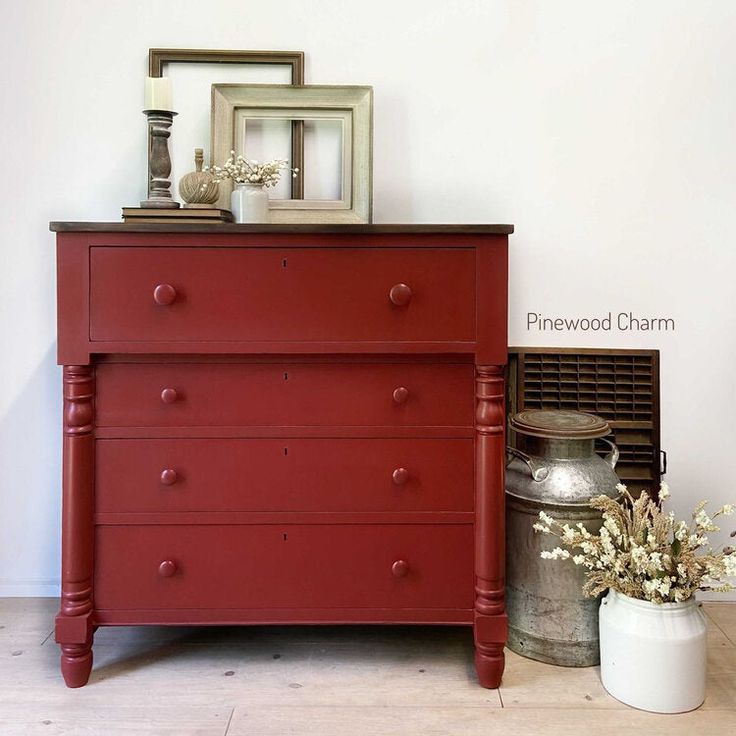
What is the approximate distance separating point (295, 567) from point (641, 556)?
33.2 inches

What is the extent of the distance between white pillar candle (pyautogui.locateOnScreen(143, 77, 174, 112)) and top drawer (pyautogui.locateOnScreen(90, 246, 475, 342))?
49 centimetres

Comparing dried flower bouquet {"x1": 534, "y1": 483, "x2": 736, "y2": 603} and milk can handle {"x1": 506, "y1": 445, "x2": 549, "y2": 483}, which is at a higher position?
milk can handle {"x1": 506, "y1": 445, "x2": 549, "y2": 483}

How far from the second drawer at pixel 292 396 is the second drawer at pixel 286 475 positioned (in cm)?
6

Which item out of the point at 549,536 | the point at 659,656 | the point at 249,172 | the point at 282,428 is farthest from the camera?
the point at 249,172

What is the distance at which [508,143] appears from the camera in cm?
234

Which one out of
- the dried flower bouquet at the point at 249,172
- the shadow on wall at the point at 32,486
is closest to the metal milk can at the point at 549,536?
the dried flower bouquet at the point at 249,172

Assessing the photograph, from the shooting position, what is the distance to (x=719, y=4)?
2.30 meters

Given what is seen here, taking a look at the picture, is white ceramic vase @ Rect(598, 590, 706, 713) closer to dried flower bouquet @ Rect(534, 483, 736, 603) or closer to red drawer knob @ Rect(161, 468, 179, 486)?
dried flower bouquet @ Rect(534, 483, 736, 603)

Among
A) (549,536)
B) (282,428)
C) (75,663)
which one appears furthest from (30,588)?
(549,536)

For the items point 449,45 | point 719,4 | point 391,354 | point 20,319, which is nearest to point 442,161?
point 449,45

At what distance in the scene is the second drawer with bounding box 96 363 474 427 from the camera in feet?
6.00

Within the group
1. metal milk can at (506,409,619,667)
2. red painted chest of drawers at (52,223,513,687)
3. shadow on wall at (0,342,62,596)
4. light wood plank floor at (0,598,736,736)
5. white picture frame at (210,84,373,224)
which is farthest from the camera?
shadow on wall at (0,342,62,596)

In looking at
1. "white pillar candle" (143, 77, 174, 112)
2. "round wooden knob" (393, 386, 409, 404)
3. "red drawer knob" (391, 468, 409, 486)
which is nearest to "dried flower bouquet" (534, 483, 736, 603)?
"red drawer knob" (391, 468, 409, 486)

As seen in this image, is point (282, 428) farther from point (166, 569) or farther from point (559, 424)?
point (559, 424)
